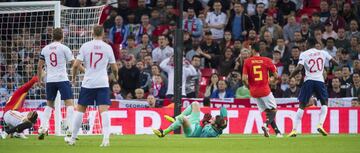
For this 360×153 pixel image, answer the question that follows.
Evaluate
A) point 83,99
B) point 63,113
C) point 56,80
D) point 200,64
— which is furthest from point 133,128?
point 83,99

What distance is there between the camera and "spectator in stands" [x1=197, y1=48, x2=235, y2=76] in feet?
92.9

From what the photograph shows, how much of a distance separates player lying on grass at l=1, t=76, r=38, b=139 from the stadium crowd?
3631 mm

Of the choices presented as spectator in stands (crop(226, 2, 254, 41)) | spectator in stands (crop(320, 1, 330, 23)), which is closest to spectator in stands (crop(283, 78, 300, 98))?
spectator in stands (crop(226, 2, 254, 41))

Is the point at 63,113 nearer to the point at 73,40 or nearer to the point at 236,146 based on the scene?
the point at 73,40

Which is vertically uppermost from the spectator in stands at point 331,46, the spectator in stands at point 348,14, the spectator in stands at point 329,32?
the spectator in stands at point 348,14

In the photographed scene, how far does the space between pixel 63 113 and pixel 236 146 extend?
8601mm

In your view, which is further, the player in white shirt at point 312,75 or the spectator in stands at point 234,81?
the spectator in stands at point 234,81

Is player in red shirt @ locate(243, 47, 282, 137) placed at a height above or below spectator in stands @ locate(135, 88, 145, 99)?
above

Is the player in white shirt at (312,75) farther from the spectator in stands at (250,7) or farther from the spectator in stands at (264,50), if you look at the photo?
the spectator in stands at (250,7)

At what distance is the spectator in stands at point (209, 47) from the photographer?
94.6 ft

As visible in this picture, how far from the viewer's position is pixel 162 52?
28.9 metres

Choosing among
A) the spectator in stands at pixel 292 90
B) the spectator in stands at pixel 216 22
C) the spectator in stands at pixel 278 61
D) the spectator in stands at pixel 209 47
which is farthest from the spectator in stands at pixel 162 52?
the spectator in stands at pixel 292 90

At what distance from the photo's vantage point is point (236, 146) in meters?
17.0

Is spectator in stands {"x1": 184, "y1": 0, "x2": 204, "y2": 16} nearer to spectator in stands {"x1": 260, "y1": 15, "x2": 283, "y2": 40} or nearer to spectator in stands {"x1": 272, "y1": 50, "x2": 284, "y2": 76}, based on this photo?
spectator in stands {"x1": 260, "y1": 15, "x2": 283, "y2": 40}
